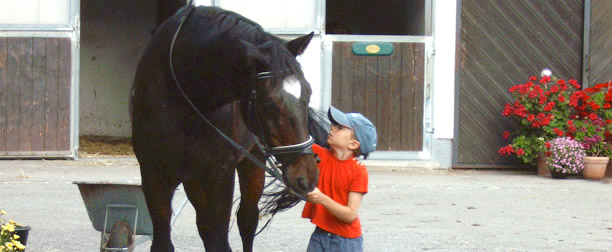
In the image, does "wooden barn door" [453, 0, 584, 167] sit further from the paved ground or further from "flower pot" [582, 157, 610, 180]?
"flower pot" [582, 157, 610, 180]

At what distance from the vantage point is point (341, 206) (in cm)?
422

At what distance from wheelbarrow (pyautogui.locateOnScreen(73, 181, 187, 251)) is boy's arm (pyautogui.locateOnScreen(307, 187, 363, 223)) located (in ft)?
4.37

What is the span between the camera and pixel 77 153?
11422 mm

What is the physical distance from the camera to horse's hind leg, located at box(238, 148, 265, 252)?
210 inches

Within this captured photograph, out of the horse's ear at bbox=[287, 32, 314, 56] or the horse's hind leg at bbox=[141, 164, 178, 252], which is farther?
the horse's hind leg at bbox=[141, 164, 178, 252]

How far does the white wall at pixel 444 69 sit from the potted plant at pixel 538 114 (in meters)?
0.64

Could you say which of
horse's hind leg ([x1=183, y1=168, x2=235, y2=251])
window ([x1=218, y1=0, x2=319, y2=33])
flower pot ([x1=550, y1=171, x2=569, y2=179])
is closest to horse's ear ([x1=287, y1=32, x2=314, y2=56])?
horse's hind leg ([x1=183, y1=168, x2=235, y2=251])

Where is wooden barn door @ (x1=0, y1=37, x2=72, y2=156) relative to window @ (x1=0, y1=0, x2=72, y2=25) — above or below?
below

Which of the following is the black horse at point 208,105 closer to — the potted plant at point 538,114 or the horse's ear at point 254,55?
the horse's ear at point 254,55

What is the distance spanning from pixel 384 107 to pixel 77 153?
11.7ft

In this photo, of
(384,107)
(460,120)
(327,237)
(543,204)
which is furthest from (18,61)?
(327,237)

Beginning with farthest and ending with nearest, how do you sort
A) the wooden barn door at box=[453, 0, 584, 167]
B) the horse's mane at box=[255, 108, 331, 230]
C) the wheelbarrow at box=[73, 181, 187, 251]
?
the wooden barn door at box=[453, 0, 584, 167] → the wheelbarrow at box=[73, 181, 187, 251] → the horse's mane at box=[255, 108, 331, 230]

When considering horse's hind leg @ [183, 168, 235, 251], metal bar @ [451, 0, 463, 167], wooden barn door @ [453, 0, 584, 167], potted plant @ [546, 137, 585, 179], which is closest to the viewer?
horse's hind leg @ [183, 168, 235, 251]

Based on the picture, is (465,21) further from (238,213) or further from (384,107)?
(238,213)
